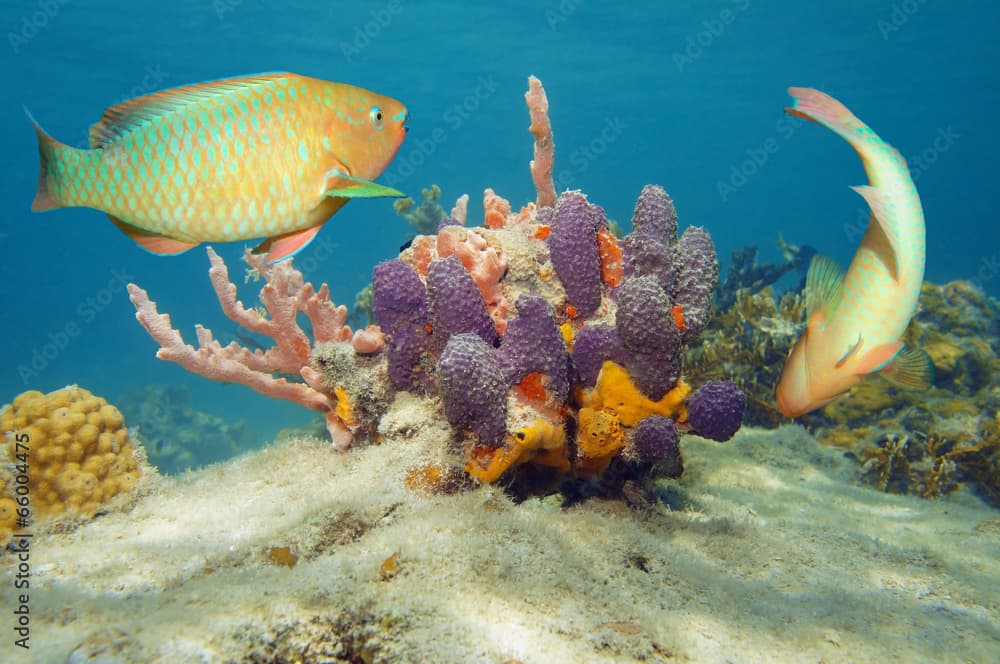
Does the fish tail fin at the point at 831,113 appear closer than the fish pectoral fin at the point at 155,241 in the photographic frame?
No

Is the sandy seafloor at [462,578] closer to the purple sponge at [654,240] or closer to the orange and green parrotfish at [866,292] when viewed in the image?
the orange and green parrotfish at [866,292]

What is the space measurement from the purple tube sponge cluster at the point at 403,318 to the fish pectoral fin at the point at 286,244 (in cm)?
99

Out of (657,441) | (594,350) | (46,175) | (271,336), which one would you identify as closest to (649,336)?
(594,350)

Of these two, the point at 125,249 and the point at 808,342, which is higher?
the point at 808,342

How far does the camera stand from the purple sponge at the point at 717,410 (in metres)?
2.95

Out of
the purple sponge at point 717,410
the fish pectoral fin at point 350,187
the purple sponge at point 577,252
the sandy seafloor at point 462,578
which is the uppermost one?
the purple sponge at point 577,252

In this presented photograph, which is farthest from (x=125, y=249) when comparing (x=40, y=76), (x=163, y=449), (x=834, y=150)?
(x=834, y=150)

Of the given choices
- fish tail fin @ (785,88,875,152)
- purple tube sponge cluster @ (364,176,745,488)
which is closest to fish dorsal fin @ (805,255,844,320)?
fish tail fin @ (785,88,875,152)

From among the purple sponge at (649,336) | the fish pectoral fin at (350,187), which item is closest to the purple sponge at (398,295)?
the fish pectoral fin at (350,187)

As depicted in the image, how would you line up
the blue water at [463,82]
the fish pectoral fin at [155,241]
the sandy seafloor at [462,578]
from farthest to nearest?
1. the blue water at [463,82]
2. the fish pectoral fin at [155,241]
3. the sandy seafloor at [462,578]

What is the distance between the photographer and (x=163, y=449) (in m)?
16.4

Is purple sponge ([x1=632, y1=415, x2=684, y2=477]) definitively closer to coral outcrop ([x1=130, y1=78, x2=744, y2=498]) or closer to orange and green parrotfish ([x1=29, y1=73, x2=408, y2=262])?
coral outcrop ([x1=130, y1=78, x2=744, y2=498])

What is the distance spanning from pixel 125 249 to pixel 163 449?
88.5 meters

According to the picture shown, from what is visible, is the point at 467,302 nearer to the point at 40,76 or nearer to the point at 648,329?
the point at 648,329
